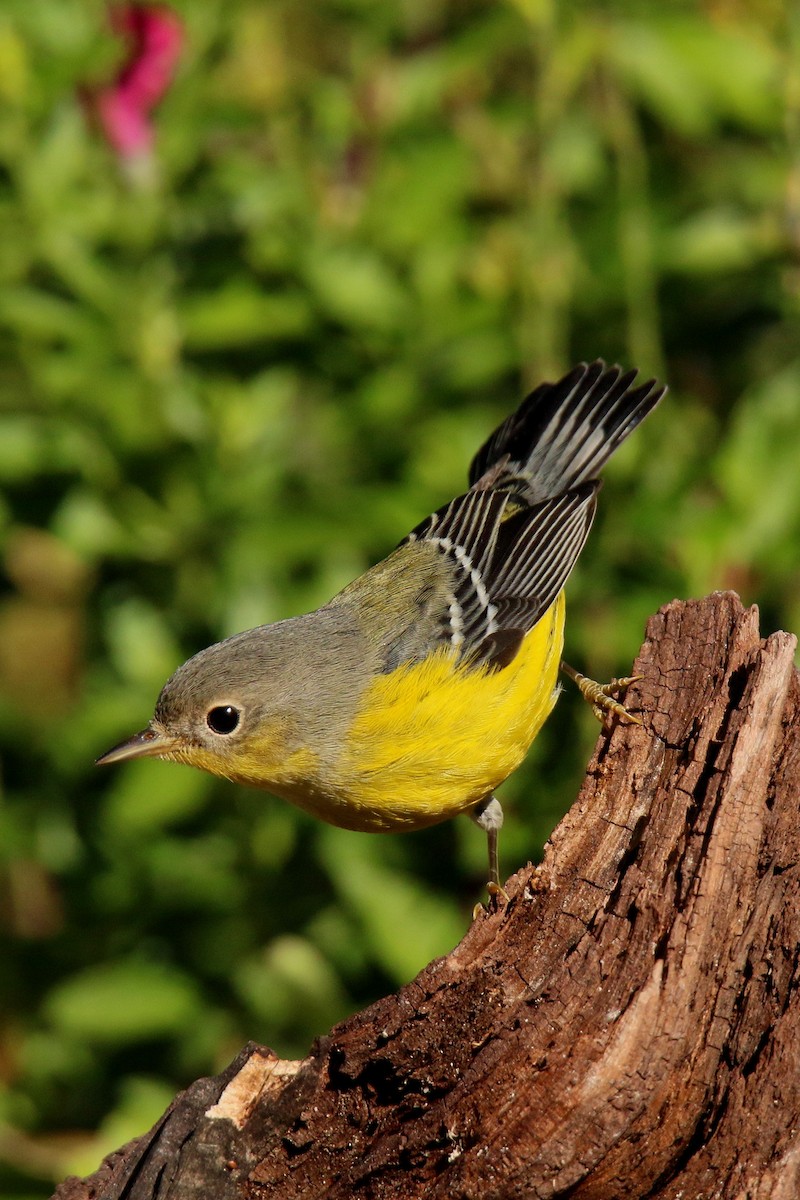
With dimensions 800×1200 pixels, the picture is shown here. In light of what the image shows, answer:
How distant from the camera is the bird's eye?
4.29 metres

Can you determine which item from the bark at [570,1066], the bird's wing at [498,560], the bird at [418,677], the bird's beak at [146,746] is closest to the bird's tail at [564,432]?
the bird at [418,677]

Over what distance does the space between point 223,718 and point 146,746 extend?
24 centimetres

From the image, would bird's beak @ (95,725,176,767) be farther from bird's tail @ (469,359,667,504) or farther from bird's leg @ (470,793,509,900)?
bird's tail @ (469,359,667,504)

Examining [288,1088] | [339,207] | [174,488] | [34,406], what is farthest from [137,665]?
[288,1088]

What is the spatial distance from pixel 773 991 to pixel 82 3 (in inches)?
172

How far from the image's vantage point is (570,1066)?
2.88 m

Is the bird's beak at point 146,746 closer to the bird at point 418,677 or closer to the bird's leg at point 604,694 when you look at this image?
the bird at point 418,677

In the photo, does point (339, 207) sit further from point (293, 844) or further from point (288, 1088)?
point (288, 1088)

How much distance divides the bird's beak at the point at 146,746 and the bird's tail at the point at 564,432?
152cm

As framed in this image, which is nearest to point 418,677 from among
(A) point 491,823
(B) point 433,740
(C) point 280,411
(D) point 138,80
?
(B) point 433,740

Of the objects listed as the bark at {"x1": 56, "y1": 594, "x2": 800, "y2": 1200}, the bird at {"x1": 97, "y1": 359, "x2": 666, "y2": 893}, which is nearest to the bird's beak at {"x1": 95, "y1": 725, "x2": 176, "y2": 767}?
the bird at {"x1": 97, "y1": 359, "x2": 666, "y2": 893}

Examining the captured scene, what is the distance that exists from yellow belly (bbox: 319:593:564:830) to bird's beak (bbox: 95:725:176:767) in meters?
0.47

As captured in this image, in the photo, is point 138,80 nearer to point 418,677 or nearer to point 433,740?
point 418,677

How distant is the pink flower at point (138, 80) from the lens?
16.2ft
